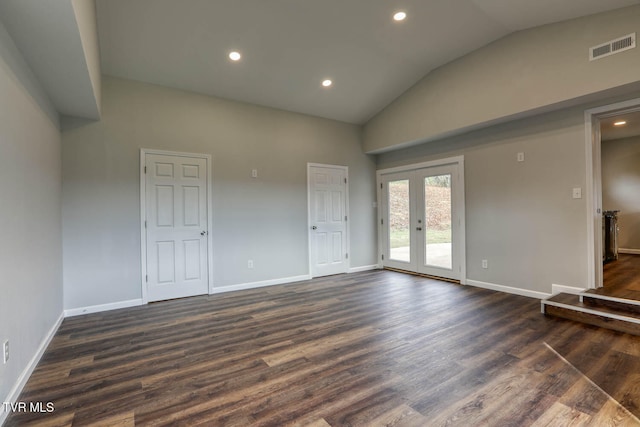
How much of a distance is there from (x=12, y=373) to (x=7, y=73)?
1.95 meters

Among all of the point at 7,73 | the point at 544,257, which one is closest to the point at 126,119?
the point at 7,73

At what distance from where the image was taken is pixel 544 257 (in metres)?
4.02

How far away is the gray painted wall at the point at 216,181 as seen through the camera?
375 centimetres

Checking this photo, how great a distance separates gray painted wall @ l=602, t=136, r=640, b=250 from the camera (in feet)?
21.9

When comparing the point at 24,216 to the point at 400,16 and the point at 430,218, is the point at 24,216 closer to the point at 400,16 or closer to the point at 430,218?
the point at 400,16

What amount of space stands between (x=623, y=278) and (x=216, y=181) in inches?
239

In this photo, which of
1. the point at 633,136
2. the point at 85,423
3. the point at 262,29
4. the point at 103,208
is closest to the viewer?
the point at 85,423

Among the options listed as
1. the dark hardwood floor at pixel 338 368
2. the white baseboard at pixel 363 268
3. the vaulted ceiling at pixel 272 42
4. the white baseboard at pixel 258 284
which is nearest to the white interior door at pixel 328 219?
the white baseboard at pixel 363 268

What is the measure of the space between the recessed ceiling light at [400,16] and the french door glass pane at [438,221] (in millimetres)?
2543

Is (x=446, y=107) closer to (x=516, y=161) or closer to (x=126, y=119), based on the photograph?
(x=516, y=161)

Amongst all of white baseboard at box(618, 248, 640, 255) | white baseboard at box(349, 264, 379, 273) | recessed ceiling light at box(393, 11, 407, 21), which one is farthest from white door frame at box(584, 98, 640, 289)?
white baseboard at box(618, 248, 640, 255)

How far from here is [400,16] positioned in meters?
3.55

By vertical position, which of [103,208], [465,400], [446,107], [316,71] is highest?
[316,71]

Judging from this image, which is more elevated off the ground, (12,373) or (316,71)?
(316,71)
